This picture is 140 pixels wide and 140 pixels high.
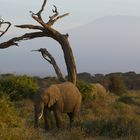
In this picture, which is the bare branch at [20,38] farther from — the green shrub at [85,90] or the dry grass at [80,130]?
the dry grass at [80,130]

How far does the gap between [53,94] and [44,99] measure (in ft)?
1.54

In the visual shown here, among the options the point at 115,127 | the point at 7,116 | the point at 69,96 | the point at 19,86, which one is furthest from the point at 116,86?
the point at 115,127

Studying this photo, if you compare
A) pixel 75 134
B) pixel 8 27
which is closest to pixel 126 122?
pixel 75 134

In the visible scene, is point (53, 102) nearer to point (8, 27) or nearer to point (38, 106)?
point (38, 106)

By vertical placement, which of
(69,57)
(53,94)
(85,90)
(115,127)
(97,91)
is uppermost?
(69,57)

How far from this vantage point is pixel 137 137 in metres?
11.6

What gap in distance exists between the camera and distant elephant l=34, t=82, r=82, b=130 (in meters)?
15.7

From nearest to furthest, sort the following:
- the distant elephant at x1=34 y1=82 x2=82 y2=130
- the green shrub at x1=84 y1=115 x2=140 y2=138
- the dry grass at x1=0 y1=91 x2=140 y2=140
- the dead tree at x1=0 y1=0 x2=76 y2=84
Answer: the dry grass at x1=0 y1=91 x2=140 y2=140, the green shrub at x1=84 y1=115 x2=140 y2=138, the distant elephant at x1=34 y1=82 x2=82 y2=130, the dead tree at x1=0 y1=0 x2=76 y2=84

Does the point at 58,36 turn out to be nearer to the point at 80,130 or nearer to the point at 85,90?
the point at 85,90

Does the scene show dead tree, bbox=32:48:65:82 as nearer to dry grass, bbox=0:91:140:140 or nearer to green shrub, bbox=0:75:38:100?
green shrub, bbox=0:75:38:100

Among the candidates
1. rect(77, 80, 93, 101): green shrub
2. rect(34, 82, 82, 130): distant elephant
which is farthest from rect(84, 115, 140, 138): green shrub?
rect(77, 80, 93, 101): green shrub

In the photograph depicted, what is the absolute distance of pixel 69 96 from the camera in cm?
1736

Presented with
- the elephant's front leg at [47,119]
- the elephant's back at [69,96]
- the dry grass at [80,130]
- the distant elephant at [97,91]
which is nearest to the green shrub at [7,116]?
the dry grass at [80,130]

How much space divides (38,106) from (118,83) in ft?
87.0
